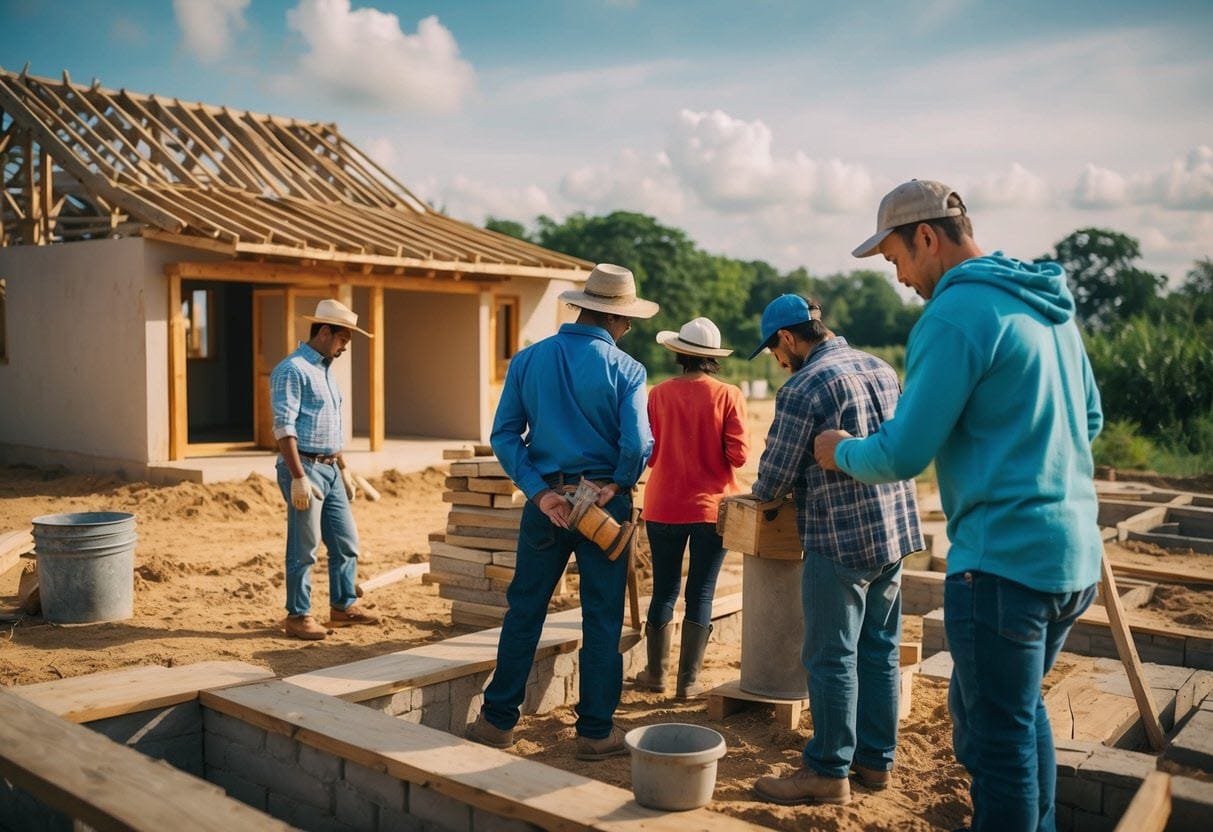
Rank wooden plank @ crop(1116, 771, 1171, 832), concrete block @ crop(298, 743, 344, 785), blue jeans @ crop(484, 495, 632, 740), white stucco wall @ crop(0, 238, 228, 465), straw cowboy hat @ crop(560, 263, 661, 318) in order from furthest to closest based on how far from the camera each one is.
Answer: white stucco wall @ crop(0, 238, 228, 465) → straw cowboy hat @ crop(560, 263, 661, 318) → blue jeans @ crop(484, 495, 632, 740) → concrete block @ crop(298, 743, 344, 785) → wooden plank @ crop(1116, 771, 1171, 832)

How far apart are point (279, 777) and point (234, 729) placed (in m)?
0.33

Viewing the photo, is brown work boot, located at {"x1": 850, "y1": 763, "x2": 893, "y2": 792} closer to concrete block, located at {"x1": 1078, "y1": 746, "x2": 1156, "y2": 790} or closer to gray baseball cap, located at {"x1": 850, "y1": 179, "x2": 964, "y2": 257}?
concrete block, located at {"x1": 1078, "y1": 746, "x2": 1156, "y2": 790}

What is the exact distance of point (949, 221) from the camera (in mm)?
3109

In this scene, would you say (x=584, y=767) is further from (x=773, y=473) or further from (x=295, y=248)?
(x=295, y=248)

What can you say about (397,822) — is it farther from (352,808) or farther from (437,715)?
(437,715)

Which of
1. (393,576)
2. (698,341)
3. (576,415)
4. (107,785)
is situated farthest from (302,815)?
(393,576)

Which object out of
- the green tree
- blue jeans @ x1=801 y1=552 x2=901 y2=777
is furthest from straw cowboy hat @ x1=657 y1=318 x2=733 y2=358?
the green tree

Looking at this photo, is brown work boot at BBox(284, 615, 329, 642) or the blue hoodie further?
brown work boot at BBox(284, 615, 329, 642)

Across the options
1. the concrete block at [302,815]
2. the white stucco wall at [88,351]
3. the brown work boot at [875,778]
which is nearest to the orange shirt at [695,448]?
the brown work boot at [875,778]

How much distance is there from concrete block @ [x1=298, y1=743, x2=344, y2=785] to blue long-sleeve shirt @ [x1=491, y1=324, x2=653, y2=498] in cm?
130

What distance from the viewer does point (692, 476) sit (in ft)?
17.7

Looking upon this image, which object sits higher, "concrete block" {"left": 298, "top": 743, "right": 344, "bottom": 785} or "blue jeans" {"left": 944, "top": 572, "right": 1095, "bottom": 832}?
"blue jeans" {"left": 944, "top": 572, "right": 1095, "bottom": 832}

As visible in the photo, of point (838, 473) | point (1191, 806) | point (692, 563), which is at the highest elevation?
point (838, 473)

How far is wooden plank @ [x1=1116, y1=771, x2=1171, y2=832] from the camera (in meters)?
3.06
